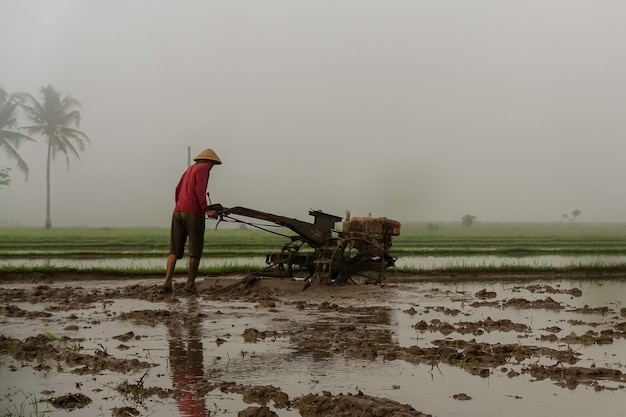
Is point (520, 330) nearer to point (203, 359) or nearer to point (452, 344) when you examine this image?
point (452, 344)

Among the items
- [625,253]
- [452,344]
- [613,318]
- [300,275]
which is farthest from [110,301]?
[625,253]

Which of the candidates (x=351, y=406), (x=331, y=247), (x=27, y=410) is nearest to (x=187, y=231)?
(x=331, y=247)

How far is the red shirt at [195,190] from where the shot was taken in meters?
10.4

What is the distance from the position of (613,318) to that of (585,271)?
7877 millimetres

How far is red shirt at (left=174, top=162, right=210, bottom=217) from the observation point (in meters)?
10.4

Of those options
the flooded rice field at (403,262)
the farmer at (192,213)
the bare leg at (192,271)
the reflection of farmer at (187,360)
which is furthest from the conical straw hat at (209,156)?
the flooded rice field at (403,262)

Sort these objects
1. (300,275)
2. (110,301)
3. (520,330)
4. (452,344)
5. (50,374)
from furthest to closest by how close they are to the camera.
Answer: (300,275) < (110,301) < (520,330) < (452,344) < (50,374)

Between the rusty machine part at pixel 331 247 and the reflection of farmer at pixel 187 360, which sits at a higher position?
the rusty machine part at pixel 331 247

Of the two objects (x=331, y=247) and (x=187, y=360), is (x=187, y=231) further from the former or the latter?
(x=187, y=360)

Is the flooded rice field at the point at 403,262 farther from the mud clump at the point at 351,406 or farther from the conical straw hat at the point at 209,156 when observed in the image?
the mud clump at the point at 351,406

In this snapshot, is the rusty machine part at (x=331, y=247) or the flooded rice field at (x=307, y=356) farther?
the rusty machine part at (x=331, y=247)

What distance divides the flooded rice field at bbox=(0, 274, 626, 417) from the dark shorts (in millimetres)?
716

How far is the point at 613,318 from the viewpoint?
862 centimetres

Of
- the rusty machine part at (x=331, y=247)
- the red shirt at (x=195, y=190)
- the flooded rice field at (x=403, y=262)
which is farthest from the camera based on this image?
the flooded rice field at (x=403, y=262)
